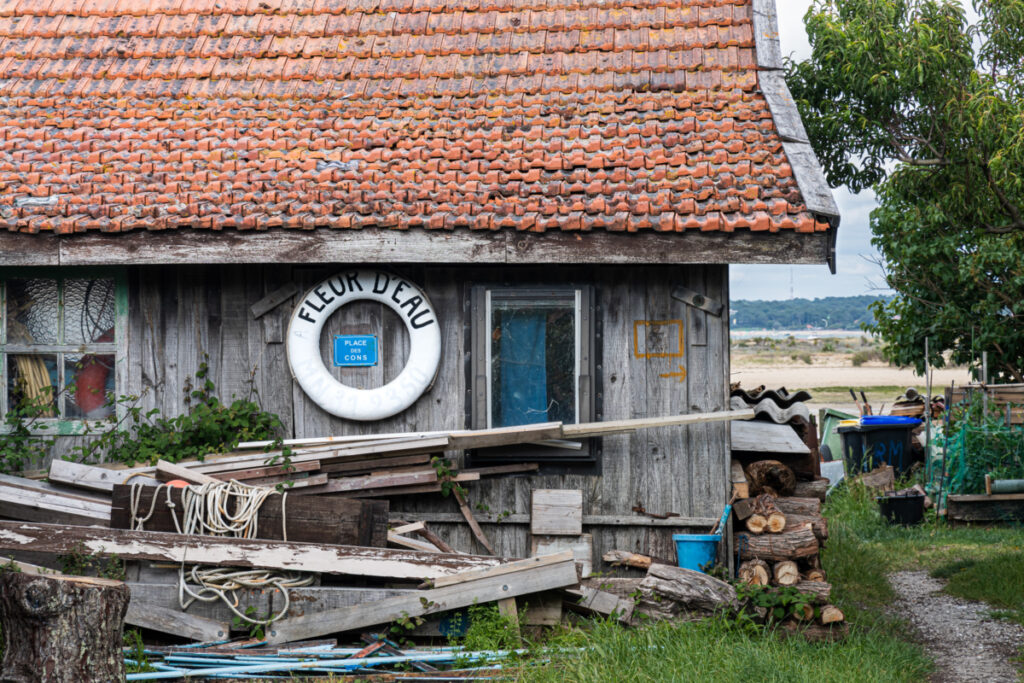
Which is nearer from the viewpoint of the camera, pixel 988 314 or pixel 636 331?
pixel 636 331

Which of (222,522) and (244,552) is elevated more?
(222,522)

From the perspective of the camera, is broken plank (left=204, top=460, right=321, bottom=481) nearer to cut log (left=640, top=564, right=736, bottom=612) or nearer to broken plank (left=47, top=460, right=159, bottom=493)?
broken plank (left=47, top=460, right=159, bottom=493)

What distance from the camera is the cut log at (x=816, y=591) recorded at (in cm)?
666

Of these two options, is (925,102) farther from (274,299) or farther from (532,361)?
(274,299)

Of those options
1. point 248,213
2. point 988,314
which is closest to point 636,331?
point 248,213

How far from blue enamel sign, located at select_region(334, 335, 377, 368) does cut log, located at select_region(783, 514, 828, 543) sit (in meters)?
3.23

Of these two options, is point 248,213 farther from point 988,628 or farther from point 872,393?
point 872,393

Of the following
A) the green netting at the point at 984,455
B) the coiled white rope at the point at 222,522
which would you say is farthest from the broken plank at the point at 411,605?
the green netting at the point at 984,455

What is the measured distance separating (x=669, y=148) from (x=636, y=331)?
145 centimetres

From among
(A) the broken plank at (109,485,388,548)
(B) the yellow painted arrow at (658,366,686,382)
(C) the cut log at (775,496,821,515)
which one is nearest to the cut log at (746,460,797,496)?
(C) the cut log at (775,496,821,515)

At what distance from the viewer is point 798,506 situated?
7703 millimetres

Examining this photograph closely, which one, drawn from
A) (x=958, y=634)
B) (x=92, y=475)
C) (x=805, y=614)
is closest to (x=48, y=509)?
(x=92, y=475)

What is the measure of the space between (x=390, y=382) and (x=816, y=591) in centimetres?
333

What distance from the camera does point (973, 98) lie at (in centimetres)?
1027
